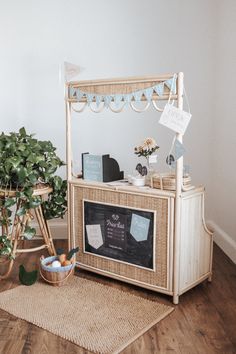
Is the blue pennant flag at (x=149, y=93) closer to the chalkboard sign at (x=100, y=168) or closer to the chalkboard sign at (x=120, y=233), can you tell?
the chalkboard sign at (x=100, y=168)

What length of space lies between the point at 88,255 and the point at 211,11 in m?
2.18

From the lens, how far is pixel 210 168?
12.3 feet

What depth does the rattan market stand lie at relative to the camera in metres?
2.44

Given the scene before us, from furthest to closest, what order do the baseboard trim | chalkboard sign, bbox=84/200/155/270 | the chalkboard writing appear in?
1. the baseboard trim
2. the chalkboard writing
3. chalkboard sign, bbox=84/200/155/270

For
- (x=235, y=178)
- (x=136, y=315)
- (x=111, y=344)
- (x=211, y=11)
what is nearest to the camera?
(x=111, y=344)

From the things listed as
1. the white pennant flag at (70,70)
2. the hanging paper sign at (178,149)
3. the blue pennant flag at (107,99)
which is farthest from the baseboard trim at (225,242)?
the white pennant flag at (70,70)

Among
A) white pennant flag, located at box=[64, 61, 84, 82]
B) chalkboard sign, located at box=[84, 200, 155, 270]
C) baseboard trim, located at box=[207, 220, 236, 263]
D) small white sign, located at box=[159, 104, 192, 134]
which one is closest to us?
small white sign, located at box=[159, 104, 192, 134]

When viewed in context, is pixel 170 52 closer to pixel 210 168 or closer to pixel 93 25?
pixel 93 25

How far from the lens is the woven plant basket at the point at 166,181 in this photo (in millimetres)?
2508

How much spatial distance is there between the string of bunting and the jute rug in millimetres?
1144

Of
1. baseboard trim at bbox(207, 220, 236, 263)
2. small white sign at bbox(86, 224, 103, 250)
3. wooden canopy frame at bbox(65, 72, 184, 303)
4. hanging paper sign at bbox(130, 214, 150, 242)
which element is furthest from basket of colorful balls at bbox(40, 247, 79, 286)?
baseboard trim at bbox(207, 220, 236, 263)

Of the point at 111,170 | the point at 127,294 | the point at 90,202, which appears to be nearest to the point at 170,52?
the point at 111,170

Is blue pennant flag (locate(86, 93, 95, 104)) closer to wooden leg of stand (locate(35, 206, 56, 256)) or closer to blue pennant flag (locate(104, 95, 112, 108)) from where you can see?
blue pennant flag (locate(104, 95, 112, 108))

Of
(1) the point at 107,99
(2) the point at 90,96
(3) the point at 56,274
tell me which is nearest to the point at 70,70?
(2) the point at 90,96
